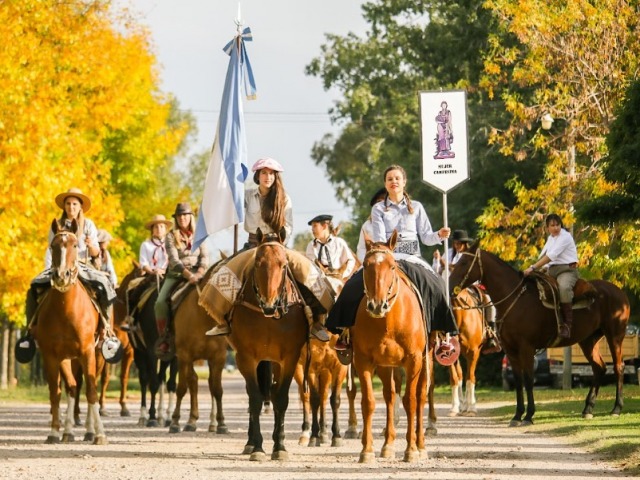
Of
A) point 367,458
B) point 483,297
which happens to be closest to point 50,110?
point 483,297

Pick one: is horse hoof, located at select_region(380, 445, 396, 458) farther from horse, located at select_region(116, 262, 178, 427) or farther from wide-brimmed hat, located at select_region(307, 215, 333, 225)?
horse, located at select_region(116, 262, 178, 427)

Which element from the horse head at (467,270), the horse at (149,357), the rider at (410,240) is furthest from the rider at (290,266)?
the horse at (149,357)

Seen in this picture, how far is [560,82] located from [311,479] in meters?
18.9

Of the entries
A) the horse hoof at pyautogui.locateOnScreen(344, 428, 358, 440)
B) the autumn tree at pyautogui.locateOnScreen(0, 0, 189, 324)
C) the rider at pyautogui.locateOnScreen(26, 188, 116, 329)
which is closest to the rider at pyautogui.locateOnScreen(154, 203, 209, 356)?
the rider at pyautogui.locateOnScreen(26, 188, 116, 329)

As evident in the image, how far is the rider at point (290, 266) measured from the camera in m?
15.8

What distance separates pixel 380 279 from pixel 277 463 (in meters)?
2.27

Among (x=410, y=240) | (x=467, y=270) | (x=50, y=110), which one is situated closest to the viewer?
(x=410, y=240)

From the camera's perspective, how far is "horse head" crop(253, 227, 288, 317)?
15.0m

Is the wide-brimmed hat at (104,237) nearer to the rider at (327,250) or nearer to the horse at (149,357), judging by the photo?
the horse at (149,357)

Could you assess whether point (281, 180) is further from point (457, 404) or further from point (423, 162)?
point (457, 404)

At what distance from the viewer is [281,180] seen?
54.5ft

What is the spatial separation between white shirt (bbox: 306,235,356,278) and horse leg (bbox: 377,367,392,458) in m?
3.51

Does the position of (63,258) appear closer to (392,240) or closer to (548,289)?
(392,240)

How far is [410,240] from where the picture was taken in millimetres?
16047
